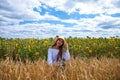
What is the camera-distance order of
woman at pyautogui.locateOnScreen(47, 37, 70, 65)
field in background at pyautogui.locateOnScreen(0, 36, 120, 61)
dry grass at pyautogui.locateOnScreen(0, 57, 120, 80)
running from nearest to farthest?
1. dry grass at pyautogui.locateOnScreen(0, 57, 120, 80)
2. woman at pyautogui.locateOnScreen(47, 37, 70, 65)
3. field in background at pyautogui.locateOnScreen(0, 36, 120, 61)

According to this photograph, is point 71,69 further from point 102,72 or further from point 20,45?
point 20,45

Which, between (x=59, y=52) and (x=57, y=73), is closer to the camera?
(x=57, y=73)

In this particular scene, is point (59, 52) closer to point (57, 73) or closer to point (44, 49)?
point (57, 73)

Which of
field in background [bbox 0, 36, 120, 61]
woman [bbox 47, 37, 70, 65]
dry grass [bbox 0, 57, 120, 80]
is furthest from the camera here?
field in background [bbox 0, 36, 120, 61]

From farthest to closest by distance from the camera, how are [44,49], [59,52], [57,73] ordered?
[44,49] → [59,52] → [57,73]

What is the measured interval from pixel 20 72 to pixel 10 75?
0.45ft

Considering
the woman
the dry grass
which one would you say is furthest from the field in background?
the dry grass

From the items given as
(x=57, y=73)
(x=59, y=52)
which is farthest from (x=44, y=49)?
(x=57, y=73)

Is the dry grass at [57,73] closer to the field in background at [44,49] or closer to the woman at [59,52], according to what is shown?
the woman at [59,52]

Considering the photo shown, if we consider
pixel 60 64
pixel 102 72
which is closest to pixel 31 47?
pixel 60 64

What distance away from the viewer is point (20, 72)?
3834 mm

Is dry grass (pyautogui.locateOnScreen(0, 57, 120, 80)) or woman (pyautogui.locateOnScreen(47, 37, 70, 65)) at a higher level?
woman (pyautogui.locateOnScreen(47, 37, 70, 65))

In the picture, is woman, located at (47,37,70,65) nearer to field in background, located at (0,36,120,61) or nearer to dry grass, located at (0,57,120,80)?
field in background, located at (0,36,120,61)

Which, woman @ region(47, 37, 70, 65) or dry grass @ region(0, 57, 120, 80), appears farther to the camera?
woman @ region(47, 37, 70, 65)
